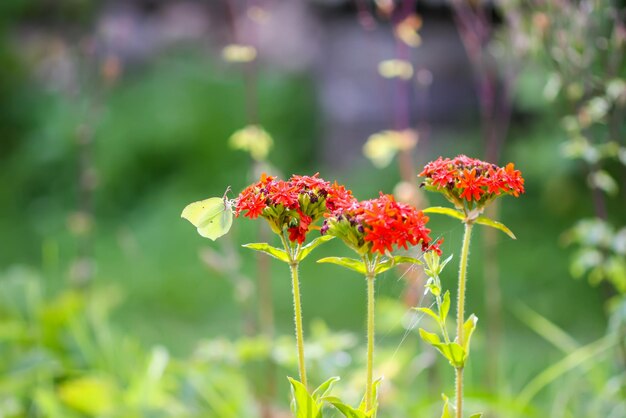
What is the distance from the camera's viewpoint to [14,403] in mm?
2119

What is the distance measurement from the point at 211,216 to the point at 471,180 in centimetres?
37

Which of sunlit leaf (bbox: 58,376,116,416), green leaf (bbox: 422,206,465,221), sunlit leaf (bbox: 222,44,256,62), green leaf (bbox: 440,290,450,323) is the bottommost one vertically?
sunlit leaf (bbox: 58,376,116,416)

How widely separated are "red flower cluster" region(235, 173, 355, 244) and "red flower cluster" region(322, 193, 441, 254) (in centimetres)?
3

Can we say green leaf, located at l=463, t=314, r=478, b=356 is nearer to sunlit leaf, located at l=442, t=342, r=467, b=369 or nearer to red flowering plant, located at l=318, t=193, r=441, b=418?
sunlit leaf, located at l=442, t=342, r=467, b=369

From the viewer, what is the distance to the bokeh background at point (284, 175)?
6.66 ft

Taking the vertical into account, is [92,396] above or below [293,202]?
below

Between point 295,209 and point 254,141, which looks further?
point 254,141

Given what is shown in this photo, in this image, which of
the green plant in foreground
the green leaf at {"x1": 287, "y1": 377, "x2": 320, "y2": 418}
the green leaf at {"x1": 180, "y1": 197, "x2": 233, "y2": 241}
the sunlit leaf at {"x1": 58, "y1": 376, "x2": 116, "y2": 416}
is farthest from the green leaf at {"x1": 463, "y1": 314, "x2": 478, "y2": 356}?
the sunlit leaf at {"x1": 58, "y1": 376, "x2": 116, "y2": 416}

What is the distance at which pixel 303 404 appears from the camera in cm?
114

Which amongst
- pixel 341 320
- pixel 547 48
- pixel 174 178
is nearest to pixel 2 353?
pixel 341 320

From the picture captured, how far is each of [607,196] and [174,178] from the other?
2435 millimetres

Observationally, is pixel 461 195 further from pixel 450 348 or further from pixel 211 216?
→ pixel 211 216

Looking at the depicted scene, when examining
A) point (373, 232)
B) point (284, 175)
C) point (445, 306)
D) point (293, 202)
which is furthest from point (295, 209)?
point (284, 175)

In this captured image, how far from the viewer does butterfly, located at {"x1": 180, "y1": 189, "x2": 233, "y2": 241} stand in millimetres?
1190
